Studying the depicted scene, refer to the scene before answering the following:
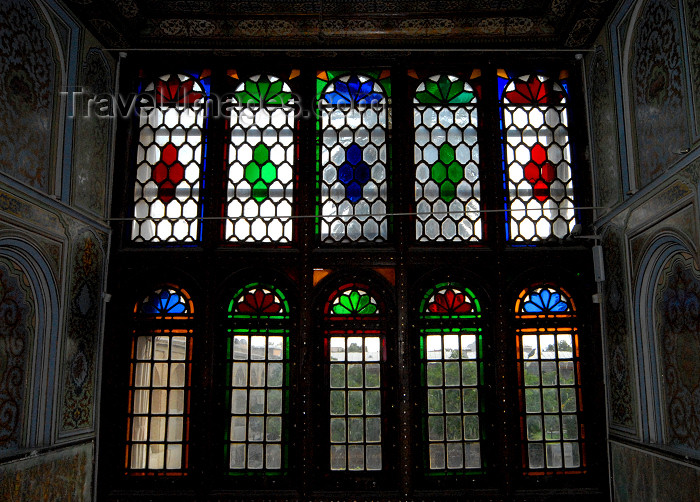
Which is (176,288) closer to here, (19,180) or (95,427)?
(95,427)

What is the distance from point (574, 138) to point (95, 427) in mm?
5468

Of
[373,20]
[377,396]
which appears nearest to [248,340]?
[377,396]

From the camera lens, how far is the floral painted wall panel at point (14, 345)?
472cm

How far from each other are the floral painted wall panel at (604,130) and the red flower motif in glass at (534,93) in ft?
1.26

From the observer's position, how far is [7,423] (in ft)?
15.6

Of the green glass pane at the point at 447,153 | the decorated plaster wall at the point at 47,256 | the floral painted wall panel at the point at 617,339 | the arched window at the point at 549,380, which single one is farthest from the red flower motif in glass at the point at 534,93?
the decorated plaster wall at the point at 47,256

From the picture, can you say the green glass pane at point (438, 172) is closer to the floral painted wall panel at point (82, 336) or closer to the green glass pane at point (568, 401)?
the green glass pane at point (568, 401)

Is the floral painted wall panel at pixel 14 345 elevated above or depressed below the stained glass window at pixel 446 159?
below

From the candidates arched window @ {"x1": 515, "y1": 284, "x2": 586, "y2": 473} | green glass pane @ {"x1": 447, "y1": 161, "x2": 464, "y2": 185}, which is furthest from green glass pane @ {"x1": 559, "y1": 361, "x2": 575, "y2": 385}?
green glass pane @ {"x1": 447, "y1": 161, "x2": 464, "y2": 185}

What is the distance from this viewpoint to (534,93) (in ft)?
21.9

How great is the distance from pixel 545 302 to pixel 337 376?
2.18 metres

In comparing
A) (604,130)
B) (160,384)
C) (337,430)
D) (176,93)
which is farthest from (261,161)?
(604,130)

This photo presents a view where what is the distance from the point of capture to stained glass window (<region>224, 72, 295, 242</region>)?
21.2 feet

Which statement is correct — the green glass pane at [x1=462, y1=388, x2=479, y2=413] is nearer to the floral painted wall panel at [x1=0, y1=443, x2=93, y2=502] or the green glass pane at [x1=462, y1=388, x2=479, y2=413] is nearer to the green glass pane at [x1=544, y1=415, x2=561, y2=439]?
the green glass pane at [x1=544, y1=415, x2=561, y2=439]
